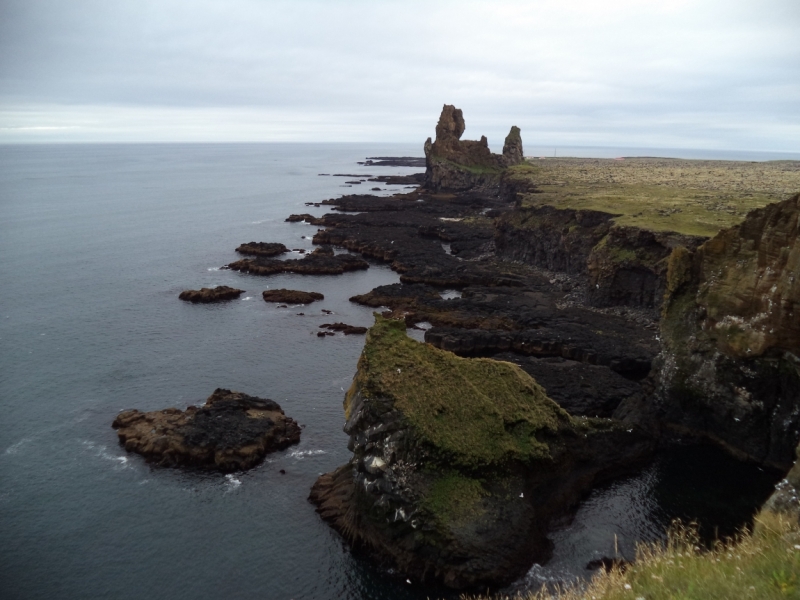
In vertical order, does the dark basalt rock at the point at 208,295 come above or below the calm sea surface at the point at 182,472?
above

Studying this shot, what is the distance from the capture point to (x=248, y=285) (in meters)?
88.5

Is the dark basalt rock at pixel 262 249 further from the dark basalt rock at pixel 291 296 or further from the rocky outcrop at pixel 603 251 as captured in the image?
the rocky outcrop at pixel 603 251

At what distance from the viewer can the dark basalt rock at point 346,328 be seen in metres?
67.3

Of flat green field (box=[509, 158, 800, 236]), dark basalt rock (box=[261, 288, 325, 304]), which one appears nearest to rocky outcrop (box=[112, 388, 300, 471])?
dark basalt rock (box=[261, 288, 325, 304])

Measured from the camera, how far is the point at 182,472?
39.3 meters

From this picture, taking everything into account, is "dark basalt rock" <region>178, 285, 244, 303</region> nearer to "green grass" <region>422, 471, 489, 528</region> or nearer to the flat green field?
the flat green field

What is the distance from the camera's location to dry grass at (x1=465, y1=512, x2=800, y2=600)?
11.1 meters

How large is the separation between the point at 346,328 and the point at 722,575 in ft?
189

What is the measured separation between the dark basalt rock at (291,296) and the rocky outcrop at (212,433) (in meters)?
32.7

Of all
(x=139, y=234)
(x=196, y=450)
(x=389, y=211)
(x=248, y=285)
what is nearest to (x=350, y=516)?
(x=196, y=450)

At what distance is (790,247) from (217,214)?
14032 centimetres

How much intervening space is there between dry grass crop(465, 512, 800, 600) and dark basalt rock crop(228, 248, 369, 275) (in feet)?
281

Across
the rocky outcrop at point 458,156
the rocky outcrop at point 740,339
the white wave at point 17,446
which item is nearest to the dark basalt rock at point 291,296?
the white wave at point 17,446

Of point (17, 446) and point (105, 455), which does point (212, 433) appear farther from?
point (17, 446)
